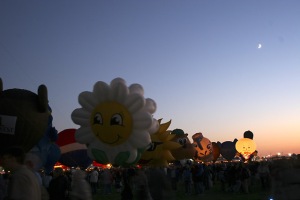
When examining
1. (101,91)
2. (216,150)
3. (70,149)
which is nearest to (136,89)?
(101,91)

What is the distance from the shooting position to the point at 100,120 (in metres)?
11.1

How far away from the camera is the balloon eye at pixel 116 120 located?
10.9 metres

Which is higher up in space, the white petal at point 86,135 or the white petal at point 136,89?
the white petal at point 136,89

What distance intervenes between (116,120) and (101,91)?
91 cm

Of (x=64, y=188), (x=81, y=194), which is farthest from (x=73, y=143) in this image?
(x=81, y=194)

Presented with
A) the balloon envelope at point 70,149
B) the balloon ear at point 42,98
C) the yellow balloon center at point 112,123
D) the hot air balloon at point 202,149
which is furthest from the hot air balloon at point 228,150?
the balloon ear at point 42,98

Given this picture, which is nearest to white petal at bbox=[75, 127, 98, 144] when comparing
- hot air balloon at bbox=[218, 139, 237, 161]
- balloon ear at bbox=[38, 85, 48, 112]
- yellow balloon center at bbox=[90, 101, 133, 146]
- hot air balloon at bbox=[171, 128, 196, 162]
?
yellow balloon center at bbox=[90, 101, 133, 146]

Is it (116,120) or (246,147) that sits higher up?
(246,147)

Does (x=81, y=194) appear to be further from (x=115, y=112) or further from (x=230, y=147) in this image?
(x=230, y=147)

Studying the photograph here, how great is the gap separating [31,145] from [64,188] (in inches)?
102

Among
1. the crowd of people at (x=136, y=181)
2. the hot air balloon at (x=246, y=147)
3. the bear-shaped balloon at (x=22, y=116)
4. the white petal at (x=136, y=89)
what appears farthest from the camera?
the hot air balloon at (x=246, y=147)

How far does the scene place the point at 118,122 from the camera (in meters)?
10.9

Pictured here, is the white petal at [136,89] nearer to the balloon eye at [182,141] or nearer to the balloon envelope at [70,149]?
the balloon envelope at [70,149]

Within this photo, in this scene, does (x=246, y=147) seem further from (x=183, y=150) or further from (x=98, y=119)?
(x=98, y=119)
